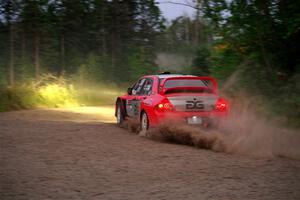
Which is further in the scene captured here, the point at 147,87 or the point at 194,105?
the point at 147,87

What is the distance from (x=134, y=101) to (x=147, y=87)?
680 millimetres

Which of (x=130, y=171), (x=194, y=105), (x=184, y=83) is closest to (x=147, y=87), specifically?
(x=184, y=83)

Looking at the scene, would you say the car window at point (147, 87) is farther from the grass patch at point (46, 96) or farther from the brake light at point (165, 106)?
the grass patch at point (46, 96)

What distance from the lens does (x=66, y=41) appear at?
5203 centimetres

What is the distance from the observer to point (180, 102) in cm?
1117

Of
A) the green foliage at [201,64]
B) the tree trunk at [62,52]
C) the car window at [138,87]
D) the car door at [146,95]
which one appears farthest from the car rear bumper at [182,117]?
the tree trunk at [62,52]

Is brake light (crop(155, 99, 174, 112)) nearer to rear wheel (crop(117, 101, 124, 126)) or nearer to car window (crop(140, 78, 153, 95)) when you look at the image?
car window (crop(140, 78, 153, 95))

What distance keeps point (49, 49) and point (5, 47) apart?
13.4 ft

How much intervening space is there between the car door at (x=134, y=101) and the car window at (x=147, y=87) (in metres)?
0.19

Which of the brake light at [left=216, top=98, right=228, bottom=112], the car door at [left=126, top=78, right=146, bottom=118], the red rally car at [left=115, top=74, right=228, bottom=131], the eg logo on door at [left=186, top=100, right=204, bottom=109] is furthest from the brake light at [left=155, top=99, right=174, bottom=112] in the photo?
the car door at [left=126, top=78, right=146, bottom=118]

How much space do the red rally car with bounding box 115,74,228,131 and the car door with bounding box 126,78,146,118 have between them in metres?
0.23

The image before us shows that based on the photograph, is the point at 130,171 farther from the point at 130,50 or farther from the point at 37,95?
the point at 130,50

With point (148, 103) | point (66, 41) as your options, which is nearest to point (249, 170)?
point (148, 103)

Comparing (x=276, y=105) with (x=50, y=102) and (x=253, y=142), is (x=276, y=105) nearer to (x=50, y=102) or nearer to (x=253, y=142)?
(x=253, y=142)
